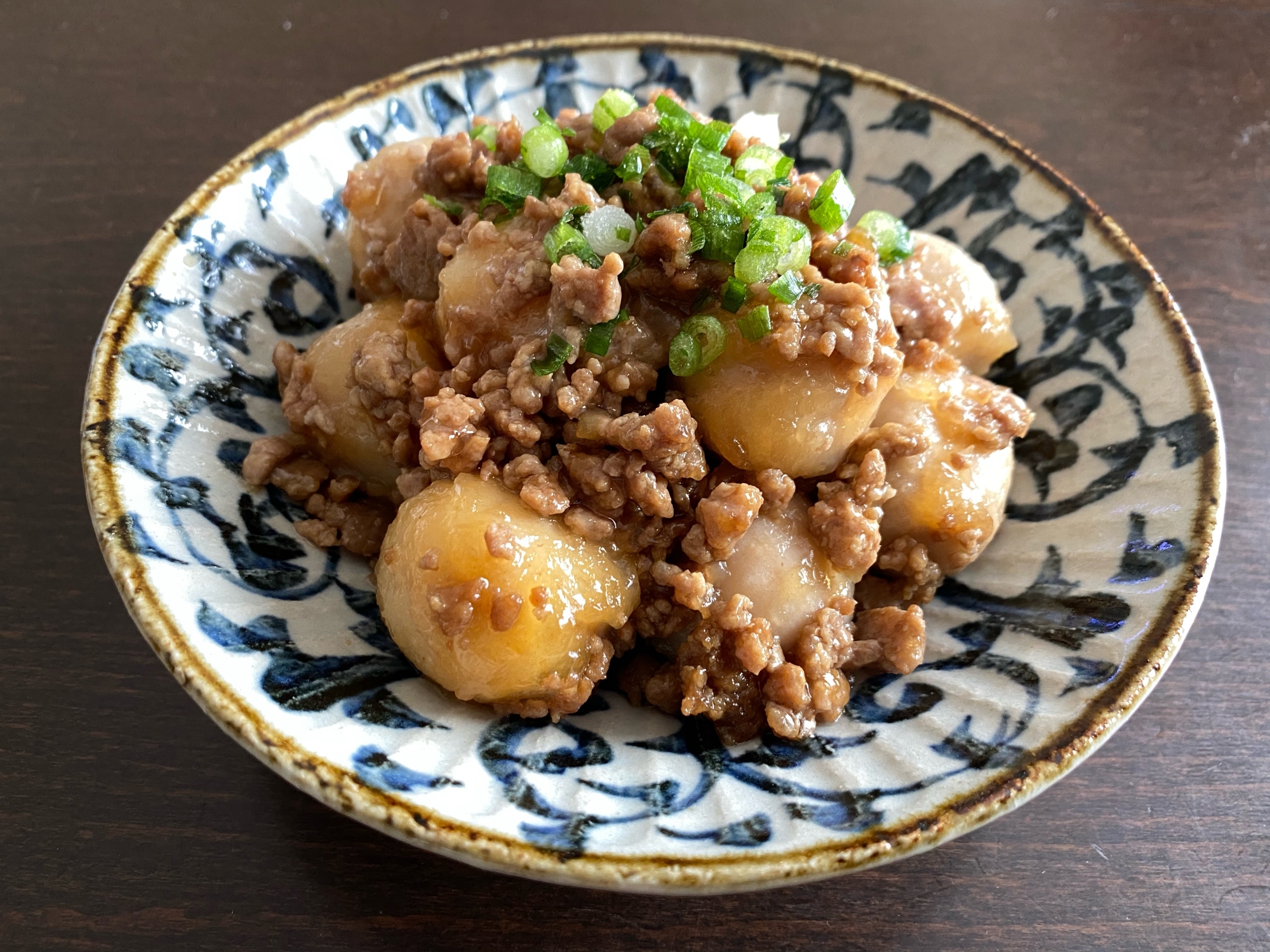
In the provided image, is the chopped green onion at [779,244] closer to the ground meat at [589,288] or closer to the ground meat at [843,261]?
the ground meat at [843,261]

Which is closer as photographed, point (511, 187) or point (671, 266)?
point (671, 266)

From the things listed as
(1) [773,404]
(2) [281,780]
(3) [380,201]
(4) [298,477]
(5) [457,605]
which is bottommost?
(2) [281,780]

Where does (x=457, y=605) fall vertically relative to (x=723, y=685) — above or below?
above

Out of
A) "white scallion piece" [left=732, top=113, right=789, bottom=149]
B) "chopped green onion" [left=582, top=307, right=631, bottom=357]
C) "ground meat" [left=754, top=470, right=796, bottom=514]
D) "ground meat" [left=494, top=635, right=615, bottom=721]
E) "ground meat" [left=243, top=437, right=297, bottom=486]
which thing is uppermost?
"white scallion piece" [left=732, top=113, right=789, bottom=149]

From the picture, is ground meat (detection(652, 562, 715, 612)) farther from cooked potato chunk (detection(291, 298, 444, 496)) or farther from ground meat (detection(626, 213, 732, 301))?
cooked potato chunk (detection(291, 298, 444, 496))

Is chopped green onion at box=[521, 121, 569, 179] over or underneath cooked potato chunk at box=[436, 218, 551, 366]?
over

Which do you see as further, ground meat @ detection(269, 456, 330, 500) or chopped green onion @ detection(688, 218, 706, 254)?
ground meat @ detection(269, 456, 330, 500)

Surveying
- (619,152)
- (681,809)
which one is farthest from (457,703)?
(619,152)

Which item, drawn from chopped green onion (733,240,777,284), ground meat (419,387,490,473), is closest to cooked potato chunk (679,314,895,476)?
chopped green onion (733,240,777,284)

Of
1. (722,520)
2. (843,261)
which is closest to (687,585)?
(722,520)

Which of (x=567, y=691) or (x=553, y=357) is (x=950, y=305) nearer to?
(x=553, y=357)
